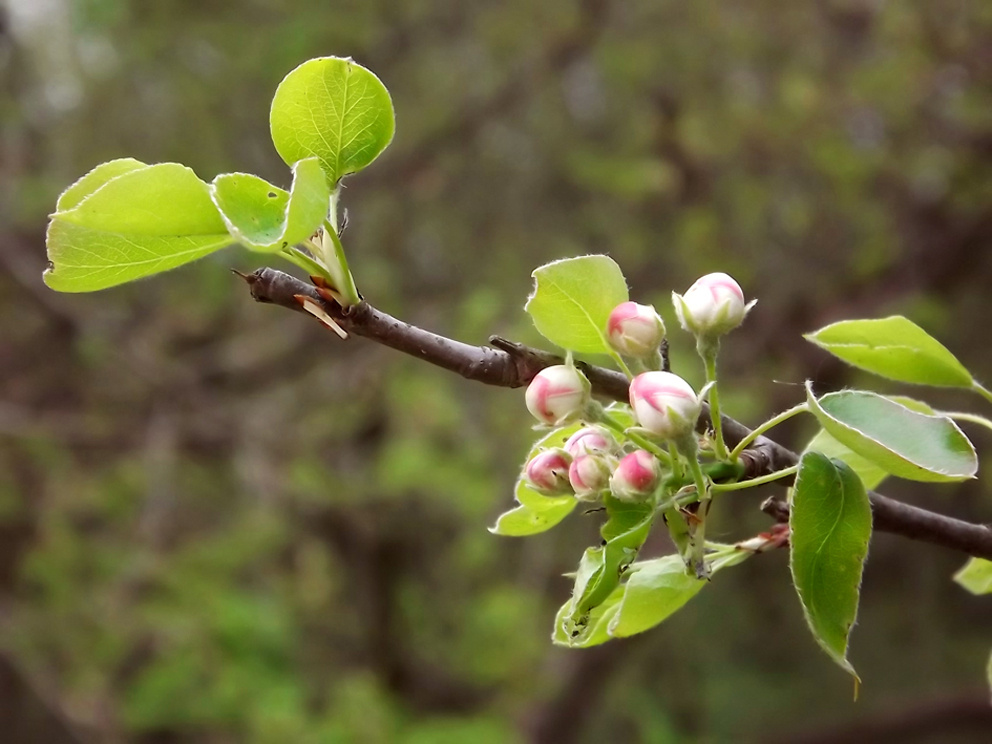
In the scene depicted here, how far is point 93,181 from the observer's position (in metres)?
0.43

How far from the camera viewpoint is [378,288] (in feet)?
9.69

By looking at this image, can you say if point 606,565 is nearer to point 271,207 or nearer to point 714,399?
point 714,399

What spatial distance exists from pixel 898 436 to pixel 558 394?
167 mm

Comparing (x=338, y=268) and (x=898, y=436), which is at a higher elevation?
(x=338, y=268)

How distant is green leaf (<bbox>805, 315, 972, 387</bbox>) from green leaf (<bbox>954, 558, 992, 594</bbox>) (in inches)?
6.9

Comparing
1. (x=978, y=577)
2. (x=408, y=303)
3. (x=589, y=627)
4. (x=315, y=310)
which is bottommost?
(x=408, y=303)

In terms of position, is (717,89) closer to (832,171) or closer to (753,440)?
(832,171)

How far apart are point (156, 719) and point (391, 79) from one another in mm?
2133

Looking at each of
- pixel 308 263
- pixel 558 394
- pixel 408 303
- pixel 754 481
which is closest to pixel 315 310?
pixel 308 263

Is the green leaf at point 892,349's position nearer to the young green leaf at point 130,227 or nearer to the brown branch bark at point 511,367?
the brown branch bark at point 511,367

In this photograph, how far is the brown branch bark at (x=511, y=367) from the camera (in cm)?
43

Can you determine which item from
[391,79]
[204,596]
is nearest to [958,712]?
[204,596]

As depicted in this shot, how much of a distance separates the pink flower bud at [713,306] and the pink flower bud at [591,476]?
0.09 meters

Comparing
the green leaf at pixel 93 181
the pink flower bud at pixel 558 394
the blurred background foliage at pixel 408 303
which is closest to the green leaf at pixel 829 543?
the pink flower bud at pixel 558 394
